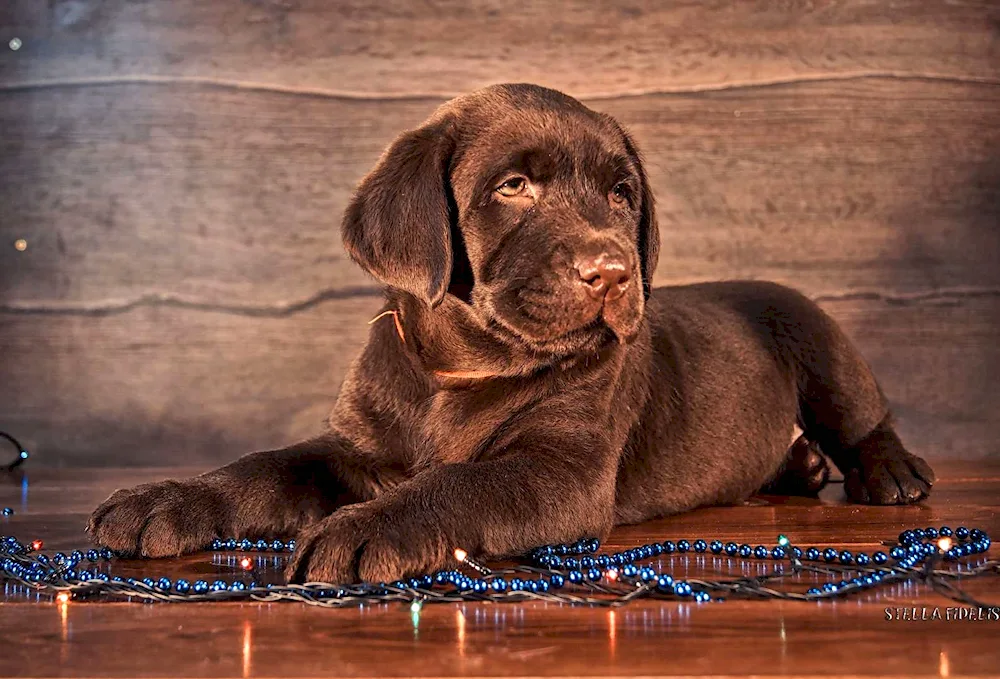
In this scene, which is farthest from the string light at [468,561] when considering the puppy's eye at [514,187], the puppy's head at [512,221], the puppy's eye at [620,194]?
the puppy's eye at [620,194]

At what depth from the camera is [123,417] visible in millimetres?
4625

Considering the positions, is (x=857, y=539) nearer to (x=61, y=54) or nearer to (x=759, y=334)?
(x=759, y=334)

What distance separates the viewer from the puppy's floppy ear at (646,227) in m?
2.91

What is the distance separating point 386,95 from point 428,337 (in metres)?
2.10

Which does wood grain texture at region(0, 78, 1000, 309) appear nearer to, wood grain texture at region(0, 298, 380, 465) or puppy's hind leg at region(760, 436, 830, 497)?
wood grain texture at region(0, 298, 380, 465)

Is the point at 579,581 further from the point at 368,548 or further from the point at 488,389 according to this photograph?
the point at 488,389

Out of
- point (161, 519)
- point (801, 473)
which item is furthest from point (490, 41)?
point (161, 519)

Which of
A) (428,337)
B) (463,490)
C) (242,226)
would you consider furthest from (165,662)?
(242,226)

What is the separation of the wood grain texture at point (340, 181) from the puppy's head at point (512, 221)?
1948 mm

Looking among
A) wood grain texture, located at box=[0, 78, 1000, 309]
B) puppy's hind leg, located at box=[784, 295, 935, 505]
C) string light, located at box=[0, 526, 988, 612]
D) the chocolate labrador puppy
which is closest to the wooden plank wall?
wood grain texture, located at box=[0, 78, 1000, 309]

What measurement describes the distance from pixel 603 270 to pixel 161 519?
991 mm

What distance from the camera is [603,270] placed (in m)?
2.37

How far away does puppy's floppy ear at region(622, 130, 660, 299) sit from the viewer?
2908 mm

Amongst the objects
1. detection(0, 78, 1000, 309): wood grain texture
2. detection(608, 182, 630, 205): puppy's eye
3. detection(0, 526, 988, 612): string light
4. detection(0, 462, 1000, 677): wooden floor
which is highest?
detection(0, 78, 1000, 309): wood grain texture
